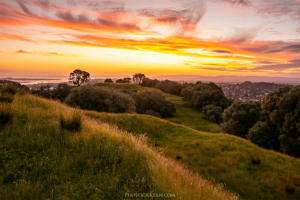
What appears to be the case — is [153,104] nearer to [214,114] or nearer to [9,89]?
[214,114]

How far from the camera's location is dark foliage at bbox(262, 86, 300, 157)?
80.2ft

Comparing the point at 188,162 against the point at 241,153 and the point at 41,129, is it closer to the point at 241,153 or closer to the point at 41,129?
the point at 241,153

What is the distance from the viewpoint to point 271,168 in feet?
46.2

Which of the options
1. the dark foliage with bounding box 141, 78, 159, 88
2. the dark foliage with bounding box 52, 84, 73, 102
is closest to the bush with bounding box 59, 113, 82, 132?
the dark foliage with bounding box 52, 84, 73, 102

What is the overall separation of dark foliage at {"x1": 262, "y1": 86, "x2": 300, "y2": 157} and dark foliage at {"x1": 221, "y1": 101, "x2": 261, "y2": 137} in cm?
1223

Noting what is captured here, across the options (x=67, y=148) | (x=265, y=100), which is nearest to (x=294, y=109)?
(x=265, y=100)

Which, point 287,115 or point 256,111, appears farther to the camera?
point 256,111

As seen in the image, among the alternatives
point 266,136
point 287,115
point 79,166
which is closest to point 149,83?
point 266,136

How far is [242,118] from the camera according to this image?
133 ft

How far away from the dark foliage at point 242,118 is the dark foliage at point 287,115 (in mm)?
12233

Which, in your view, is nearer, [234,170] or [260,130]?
[234,170]

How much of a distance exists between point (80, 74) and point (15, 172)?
90241 mm

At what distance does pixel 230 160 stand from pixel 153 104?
57.4m

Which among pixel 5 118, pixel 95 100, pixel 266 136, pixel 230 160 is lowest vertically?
pixel 266 136
